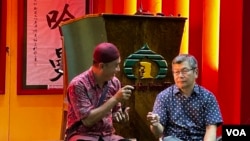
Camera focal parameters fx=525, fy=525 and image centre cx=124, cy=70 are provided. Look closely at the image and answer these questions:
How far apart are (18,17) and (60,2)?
50 cm

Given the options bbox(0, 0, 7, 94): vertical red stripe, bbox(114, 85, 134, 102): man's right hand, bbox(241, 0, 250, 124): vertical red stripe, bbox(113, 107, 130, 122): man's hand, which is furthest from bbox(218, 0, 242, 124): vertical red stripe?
bbox(0, 0, 7, 94): vertical red stripe

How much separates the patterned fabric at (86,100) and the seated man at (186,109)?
9.6 inches

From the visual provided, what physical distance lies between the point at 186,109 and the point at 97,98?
487mm

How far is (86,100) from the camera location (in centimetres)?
274

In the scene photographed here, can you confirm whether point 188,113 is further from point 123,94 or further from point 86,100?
point 86,100

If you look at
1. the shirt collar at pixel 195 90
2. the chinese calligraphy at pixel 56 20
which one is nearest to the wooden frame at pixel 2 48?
the chinese calligraphy at pixel 56 20

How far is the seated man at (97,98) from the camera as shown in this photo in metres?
2.71

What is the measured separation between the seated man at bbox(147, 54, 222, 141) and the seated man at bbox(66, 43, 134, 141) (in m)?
0.23

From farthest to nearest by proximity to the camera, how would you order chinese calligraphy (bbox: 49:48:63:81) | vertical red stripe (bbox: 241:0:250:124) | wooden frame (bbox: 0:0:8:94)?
chinese calligraphy (bbox: 49:48:63:81), wooden frame (bbox: 0:0:8:94), vertical red stripe (bbox: 241:0:250:124)

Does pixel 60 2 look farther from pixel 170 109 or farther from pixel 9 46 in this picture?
pixel 170 109

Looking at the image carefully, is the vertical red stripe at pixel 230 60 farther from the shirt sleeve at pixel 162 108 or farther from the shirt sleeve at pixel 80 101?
the shirt sleeve at pixel 80 101

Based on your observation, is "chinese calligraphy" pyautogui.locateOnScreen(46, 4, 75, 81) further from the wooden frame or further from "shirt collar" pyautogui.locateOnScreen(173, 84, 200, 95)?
"shirt collar" pyautogui.locateOnScreen(173, 84, 200, 95)

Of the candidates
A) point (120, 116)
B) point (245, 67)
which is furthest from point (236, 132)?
point (245, 67)

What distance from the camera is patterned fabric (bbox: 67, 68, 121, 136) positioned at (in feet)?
8.96
